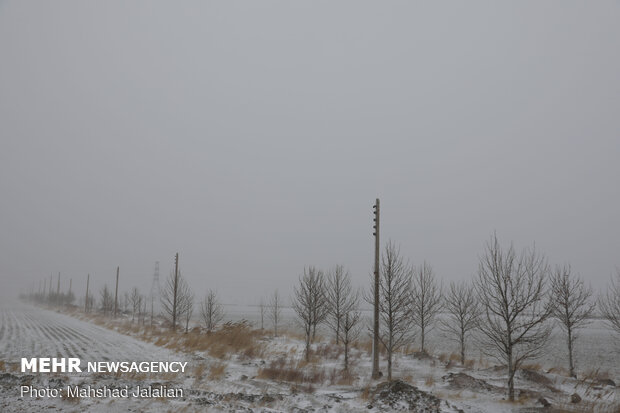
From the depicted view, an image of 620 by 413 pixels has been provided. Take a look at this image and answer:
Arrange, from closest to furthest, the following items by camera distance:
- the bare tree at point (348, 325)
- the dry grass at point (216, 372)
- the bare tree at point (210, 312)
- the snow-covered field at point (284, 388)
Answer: the snow-covered field at point (284, 388) → the dry grass at point (216, 372) → the bare tree at point (348, 325) → the bare tree at point (210, 312)

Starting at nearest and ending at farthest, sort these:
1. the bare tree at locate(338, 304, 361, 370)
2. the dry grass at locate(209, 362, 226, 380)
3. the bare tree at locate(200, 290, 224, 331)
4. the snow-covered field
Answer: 1. the snow-covered field
2. the dry grass at locate(209, 362, 226, 380)
3. the bare tree at locate(338, 304, 361, 370)
4. the bare tree at locate(200, 290, 224, 331)

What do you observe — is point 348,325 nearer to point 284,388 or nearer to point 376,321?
point 376,321

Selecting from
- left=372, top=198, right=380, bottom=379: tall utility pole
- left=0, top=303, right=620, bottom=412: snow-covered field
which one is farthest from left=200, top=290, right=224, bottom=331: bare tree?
left=372, top=198, right=380, bottom=379: tall utility pole

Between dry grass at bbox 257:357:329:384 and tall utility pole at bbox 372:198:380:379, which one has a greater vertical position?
tall utility pole at bbox 372:198:380:379

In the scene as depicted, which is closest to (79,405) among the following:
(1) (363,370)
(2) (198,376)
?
(2) (198,376)

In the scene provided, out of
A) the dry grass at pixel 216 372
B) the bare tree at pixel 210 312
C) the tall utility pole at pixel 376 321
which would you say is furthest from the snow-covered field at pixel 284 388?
the bare tree at pixel 210 312

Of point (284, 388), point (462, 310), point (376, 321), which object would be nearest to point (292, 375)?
point (284, 388)

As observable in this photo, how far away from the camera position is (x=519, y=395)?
10469mm

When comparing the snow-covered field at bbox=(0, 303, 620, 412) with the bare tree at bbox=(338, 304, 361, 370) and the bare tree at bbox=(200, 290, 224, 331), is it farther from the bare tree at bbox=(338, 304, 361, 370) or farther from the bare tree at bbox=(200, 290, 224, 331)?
the bare tree at bbox=(200, 290, 224, 331)

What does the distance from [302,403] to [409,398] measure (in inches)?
117

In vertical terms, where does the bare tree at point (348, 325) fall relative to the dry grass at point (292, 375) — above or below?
above

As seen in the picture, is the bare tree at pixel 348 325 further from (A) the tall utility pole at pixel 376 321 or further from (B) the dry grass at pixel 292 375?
(B) the dry grass at pixel 292 375

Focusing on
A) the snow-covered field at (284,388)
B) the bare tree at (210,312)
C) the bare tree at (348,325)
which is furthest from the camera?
the bare tree at (210,312)

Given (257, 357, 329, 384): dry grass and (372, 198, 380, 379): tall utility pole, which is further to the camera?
(372, 198, 380, 379): tall utility pole
